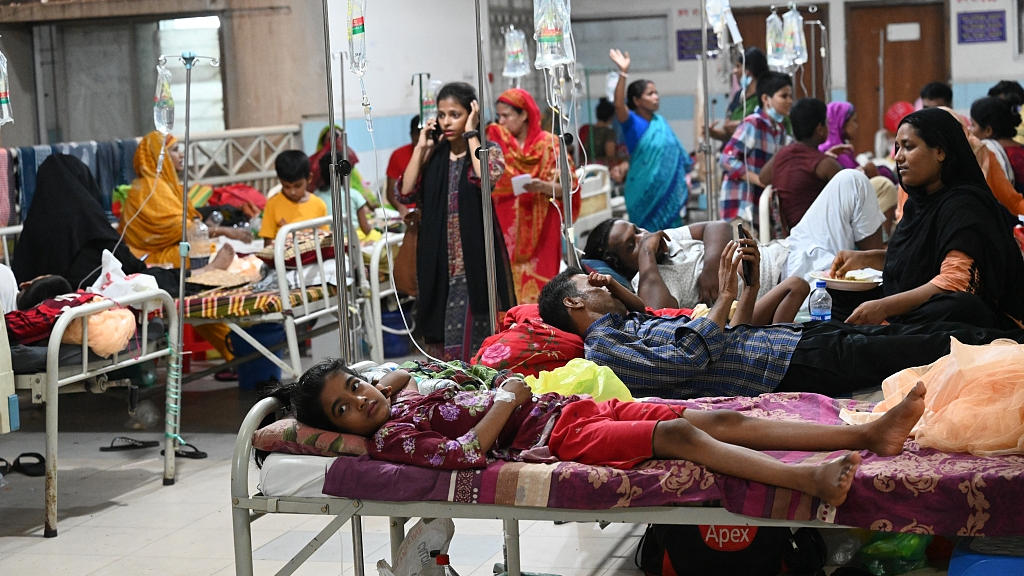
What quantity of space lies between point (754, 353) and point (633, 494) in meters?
1.09

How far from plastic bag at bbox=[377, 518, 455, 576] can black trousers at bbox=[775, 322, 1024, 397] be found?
4.16 ft

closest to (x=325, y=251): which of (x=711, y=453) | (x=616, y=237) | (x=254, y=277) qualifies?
(x=254, y=277)

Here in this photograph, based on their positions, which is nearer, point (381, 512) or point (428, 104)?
point (381, 512)

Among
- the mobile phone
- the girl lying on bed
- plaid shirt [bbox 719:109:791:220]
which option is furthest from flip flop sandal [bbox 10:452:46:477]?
plaid shirt [bbox 719:109:791:220]

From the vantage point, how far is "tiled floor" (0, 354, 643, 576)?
3.74 m

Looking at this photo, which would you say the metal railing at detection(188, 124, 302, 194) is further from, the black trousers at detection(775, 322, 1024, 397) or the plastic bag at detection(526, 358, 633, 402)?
the black trousers at detection(775, 322, 1024, 397)

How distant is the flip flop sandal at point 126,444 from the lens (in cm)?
545

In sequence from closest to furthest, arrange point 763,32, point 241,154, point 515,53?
1. point 515,53
2. point 241,154
3. point 763,32

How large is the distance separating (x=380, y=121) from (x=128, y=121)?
2.09m

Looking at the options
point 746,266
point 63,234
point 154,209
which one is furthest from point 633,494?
point 154,209

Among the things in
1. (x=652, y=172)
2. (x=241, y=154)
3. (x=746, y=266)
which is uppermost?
(x=241, y=154)

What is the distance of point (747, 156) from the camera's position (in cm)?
671

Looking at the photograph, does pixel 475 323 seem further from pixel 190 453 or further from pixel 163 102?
pixel 163 102

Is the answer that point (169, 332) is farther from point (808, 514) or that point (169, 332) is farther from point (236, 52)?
point (236, 52)
